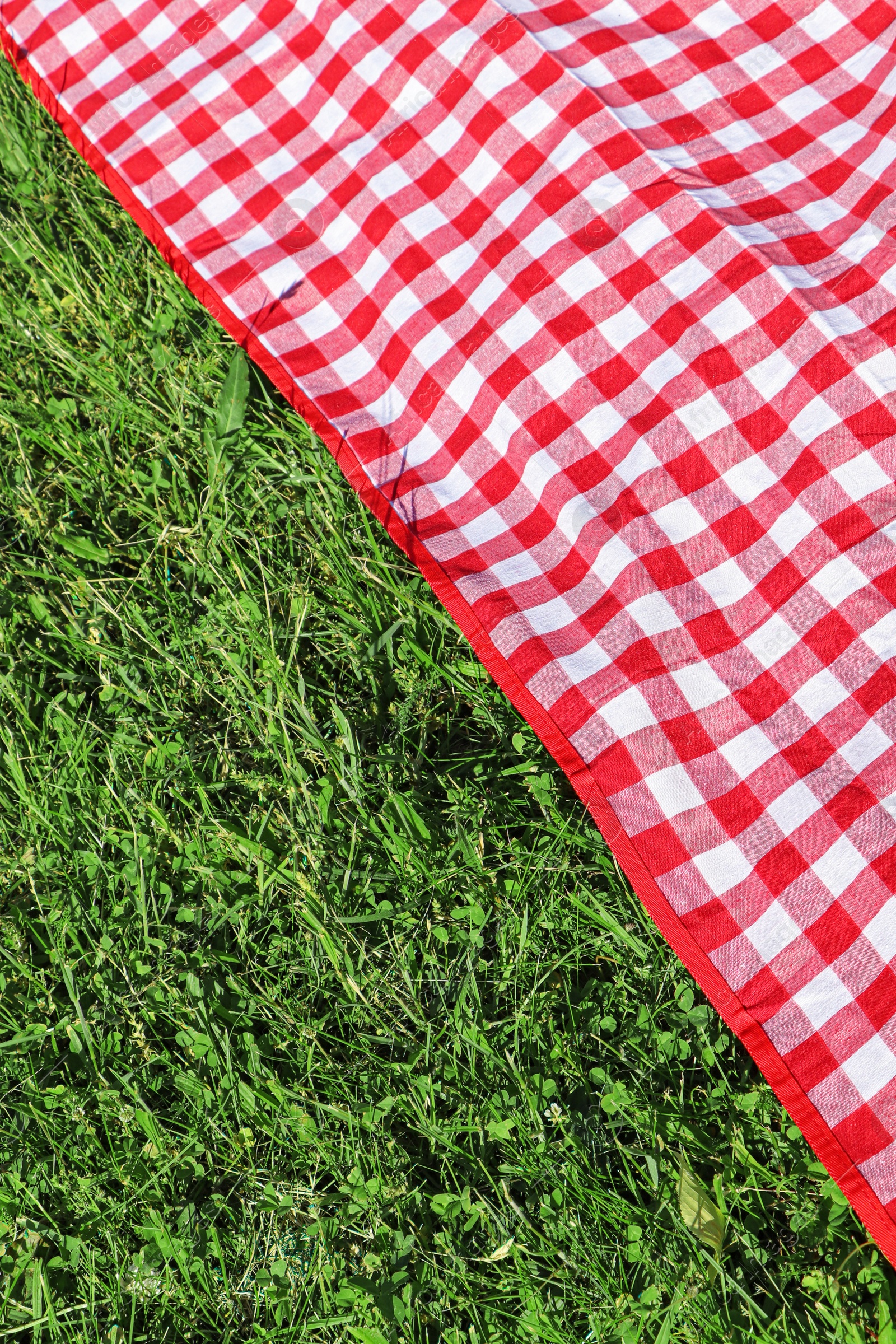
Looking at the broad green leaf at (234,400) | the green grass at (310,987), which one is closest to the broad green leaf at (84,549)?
the green grass at (310,987)

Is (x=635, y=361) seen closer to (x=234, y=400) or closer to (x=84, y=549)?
(x=234, y=400)

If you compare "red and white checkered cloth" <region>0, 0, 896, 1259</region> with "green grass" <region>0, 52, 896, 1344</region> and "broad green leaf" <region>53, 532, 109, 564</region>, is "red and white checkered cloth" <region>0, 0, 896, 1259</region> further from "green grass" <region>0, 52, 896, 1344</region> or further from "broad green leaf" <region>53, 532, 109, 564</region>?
"broad green leaf" <region>53, 532, 109, 564</region>

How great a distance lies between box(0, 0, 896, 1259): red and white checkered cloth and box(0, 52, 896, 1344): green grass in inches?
5.0

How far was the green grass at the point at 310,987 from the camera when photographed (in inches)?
51.1

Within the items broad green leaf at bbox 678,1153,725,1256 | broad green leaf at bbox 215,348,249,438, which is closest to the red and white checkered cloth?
broad green leaf at bbox 215,348,249,438

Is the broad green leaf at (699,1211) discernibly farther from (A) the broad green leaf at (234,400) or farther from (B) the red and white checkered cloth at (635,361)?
(A) the broad green leaf at (234,400)

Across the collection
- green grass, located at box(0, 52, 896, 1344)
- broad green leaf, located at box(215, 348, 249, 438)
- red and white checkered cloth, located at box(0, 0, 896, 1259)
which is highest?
red and white checkered cloth, located at box(0, 0, 896, 1259)

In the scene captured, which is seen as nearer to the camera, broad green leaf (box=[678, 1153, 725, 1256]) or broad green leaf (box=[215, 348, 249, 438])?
broad green leaf (box=[678, 1153, 725, 1256])

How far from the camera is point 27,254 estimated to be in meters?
2.02

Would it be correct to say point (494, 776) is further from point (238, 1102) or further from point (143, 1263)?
point (143, 1263)

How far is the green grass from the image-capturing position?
130 cm

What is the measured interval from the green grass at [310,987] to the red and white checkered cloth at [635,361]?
5.0 inches

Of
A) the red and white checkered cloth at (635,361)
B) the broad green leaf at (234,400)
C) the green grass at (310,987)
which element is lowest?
the green grass at (310,987)

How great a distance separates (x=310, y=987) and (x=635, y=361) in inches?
44.4
